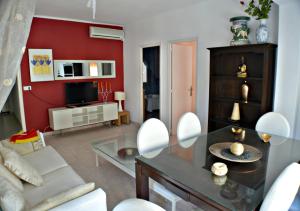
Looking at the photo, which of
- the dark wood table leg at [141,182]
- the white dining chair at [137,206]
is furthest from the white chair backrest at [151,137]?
the white dining chair at [137,206]

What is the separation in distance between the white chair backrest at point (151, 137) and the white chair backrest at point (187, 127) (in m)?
0.25

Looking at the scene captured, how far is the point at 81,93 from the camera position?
5156 mm

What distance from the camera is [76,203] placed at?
1.50 metres

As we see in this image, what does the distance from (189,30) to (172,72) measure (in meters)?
0.93

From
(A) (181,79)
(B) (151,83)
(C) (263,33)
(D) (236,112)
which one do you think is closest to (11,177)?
(D) (236,112)

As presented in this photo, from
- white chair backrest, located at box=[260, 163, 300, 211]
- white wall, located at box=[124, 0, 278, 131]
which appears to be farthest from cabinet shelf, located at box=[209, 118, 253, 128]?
white chair backrest, located at box=[260, 163, 300, 211]

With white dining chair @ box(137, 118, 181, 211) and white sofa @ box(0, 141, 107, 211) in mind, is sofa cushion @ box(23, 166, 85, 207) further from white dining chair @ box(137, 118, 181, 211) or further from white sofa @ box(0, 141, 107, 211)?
white dining chair @ box(137, 118, 181, 211)

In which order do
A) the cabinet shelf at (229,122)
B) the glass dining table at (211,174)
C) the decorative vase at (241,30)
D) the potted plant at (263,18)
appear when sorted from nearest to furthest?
the glass dining table at (211,174)
the potted plant at (263,18)
the decorative vase at (241,30)
the cabinet shelf at (229,122)

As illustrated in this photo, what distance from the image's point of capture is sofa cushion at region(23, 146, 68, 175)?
236cm

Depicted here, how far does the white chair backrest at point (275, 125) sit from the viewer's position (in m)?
2.54

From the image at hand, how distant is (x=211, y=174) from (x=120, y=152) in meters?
1.67

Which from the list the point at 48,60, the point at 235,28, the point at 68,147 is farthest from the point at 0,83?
the point at 48,60

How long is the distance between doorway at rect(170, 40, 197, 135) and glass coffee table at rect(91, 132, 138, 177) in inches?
62.3

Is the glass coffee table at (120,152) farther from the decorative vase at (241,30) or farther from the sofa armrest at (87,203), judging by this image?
the decorative vase at (241,30)
